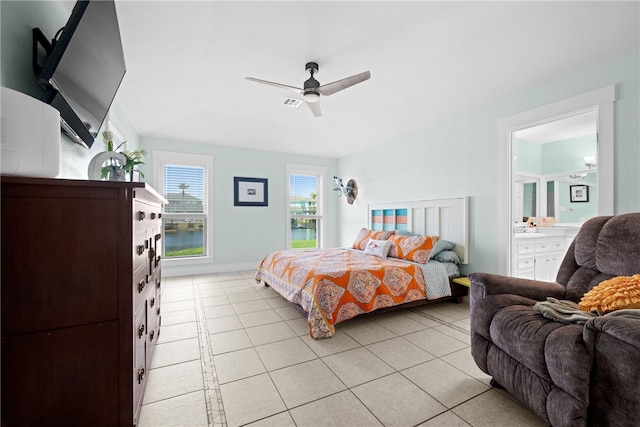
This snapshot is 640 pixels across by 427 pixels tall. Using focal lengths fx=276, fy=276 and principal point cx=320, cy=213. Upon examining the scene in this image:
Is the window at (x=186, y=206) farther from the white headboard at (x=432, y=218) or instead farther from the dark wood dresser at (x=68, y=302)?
the dark wood dresser at (x=68, y=302)

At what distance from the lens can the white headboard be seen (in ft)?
12.0

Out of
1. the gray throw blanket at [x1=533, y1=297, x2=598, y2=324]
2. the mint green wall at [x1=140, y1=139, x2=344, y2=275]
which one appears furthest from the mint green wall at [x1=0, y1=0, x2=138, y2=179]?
the mint green wall at [x1=140, y1=139, x2=344, y2=275]

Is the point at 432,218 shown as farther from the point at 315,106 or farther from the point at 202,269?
the point at 202,269

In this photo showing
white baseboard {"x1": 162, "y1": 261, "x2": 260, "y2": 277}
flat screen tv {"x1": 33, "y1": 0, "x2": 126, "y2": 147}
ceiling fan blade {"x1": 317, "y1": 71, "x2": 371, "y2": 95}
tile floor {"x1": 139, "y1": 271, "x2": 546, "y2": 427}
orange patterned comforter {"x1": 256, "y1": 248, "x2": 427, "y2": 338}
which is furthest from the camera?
white baseboard {"x1": 162, "y1": 261, "x2": 260, "y2": 277}

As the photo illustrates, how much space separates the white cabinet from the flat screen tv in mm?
4402

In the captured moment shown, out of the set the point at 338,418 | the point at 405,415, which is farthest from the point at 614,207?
the point at 338,418

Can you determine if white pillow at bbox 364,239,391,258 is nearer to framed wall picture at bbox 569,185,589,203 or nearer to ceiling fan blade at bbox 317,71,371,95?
ceiling fan blade at bbox 317,71,371,95

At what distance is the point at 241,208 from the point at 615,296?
5.17 meters

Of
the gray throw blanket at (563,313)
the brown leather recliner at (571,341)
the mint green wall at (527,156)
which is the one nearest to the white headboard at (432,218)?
the brown leather recliner at (571,341)

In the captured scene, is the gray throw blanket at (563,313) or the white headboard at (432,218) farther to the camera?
the white headboard at (432,218)

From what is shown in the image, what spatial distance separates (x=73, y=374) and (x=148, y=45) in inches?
94.8

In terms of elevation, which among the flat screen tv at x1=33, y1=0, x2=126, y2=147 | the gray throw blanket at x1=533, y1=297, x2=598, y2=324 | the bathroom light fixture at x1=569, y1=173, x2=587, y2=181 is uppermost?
the flat screen tv at x1=33, y1=0, x2=126, y2=147

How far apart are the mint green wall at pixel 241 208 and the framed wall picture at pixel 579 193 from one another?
4.78 metres

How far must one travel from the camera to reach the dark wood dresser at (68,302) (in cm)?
105
